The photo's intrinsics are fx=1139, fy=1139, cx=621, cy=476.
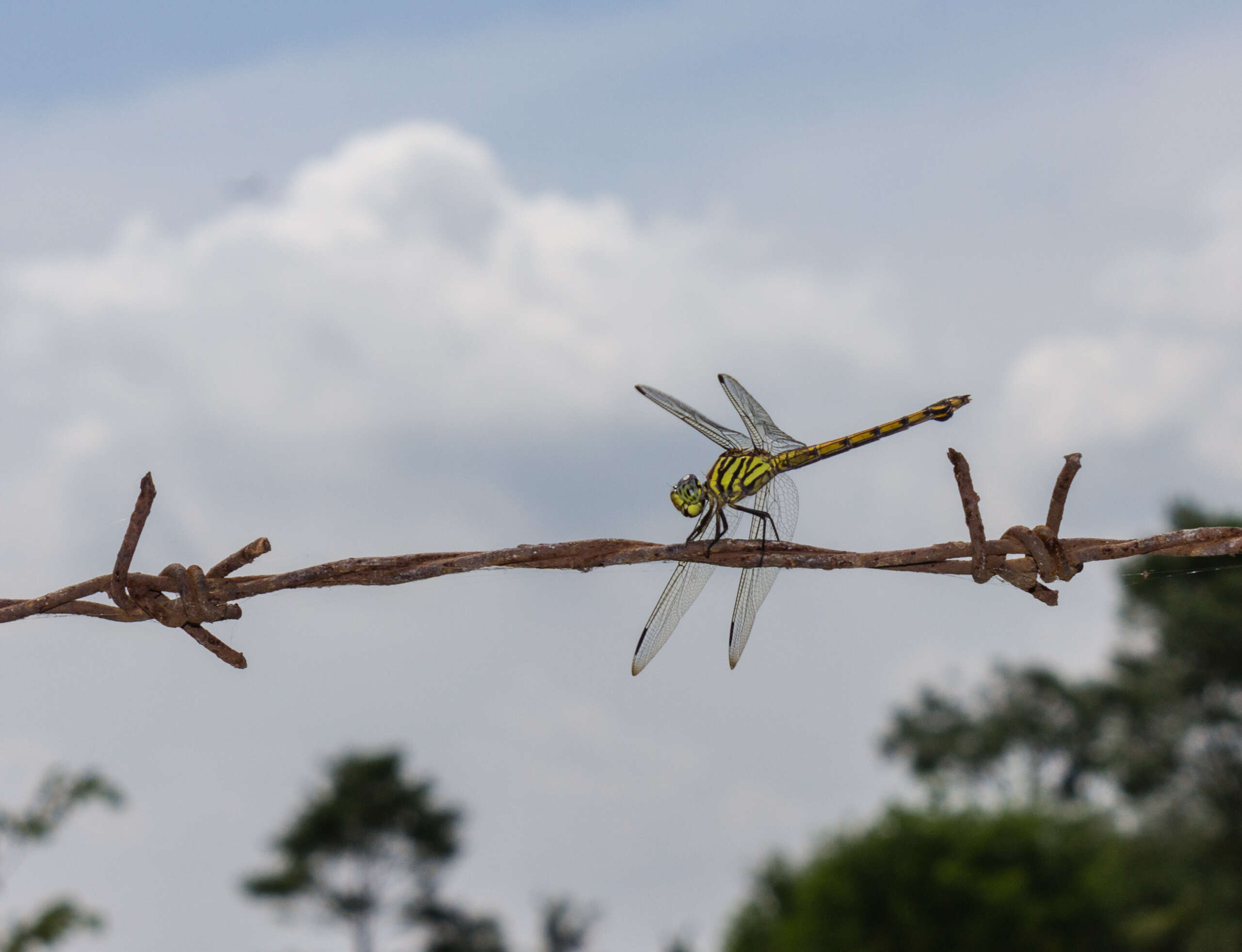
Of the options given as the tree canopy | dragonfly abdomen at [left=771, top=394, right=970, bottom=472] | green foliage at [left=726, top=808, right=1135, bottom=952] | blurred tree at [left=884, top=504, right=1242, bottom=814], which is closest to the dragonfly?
dragonfly abdomen at [left=771, top=394, right=970, bottom=472]

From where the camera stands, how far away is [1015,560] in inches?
112

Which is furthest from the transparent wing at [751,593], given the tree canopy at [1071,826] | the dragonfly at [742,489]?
the tree canopy at [1071,826]

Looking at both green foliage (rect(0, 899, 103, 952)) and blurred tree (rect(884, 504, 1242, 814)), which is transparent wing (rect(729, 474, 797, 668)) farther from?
blurred tree (rect(884, 504, 1242, 814))

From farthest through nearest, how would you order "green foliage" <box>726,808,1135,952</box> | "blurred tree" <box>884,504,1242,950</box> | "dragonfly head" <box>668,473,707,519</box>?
1. "blurred tree" <box>884,504,1242,950</box>
2. "green foliage" <box>726,808,1135,952</box>
3. "dragonfly head" <box>668,473,707,519</box>

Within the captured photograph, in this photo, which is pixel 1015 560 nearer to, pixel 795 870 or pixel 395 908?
pixel 795 870

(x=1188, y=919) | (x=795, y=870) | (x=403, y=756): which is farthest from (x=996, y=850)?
(x=403, y=756)

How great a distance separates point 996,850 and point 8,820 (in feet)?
79.7

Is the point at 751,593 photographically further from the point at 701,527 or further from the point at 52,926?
the point at 52,926

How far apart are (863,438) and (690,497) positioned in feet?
2.64

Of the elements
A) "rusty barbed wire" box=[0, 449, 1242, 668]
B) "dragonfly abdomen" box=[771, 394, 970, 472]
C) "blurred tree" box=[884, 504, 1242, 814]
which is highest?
"blurred tree" box=[884, 504, 1242, 814]

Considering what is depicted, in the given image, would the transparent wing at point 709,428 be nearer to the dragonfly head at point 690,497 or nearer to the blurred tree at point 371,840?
the dragonfly head at point 690,497

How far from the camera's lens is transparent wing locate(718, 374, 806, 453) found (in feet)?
15.1

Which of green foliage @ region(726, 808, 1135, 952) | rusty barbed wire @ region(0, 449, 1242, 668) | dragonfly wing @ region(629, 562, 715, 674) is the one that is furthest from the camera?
green foliage @ region(726, 808, 1135, 952)

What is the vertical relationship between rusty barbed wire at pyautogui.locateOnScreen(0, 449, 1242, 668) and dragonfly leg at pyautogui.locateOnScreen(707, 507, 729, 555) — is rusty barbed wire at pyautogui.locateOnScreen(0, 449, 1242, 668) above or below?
below
